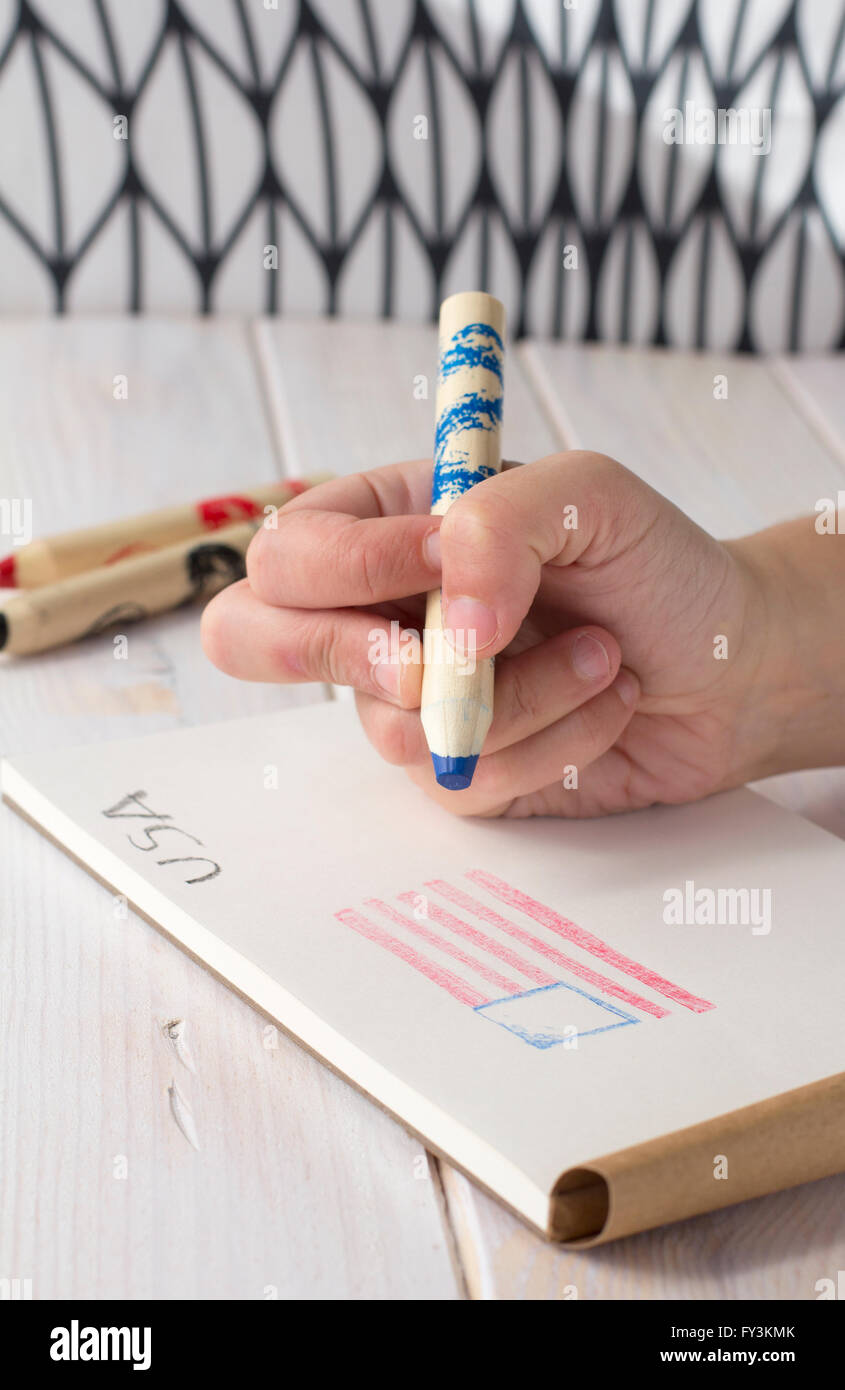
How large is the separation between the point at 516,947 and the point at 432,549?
141 millimetres

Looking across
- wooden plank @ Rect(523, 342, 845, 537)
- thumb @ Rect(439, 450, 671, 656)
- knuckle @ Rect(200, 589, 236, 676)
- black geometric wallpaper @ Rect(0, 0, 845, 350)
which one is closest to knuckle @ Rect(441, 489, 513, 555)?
thumb @ Rect(439, 450, 671, 656)

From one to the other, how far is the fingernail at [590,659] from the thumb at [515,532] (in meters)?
0.04

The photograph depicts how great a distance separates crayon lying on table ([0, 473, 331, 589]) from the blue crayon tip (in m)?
0.35

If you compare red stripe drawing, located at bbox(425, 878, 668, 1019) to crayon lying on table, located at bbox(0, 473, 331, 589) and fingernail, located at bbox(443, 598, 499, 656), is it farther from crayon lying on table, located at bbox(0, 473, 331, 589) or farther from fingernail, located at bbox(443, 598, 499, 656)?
crayon lying on table, located at bbox(0, 473, 331, 589)

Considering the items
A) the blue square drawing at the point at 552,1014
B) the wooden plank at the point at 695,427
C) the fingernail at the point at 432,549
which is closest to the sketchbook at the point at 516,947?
the blue square drawing at the point at 552,1014

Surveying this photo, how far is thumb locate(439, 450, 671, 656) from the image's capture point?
0.44 metres

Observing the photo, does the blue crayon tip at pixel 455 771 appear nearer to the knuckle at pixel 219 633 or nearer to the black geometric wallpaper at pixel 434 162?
Result: the knuckle at pixel 219 633

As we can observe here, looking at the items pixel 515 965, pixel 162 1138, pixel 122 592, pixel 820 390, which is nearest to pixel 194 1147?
pixel 162 1138

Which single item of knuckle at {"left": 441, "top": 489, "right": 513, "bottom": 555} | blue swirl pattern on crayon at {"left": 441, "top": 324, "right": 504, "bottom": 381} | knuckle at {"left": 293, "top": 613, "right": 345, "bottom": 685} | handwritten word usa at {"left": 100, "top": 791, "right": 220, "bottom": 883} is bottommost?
handwritten word usa at {"left": 100, "top": 791, "right": 220, "bottom": 883}

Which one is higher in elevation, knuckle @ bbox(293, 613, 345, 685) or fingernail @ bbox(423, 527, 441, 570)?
fingernail @ bbox(423, 527, 441, 570)

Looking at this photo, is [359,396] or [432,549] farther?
[359,396]

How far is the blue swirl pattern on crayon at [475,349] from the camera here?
0.51 m

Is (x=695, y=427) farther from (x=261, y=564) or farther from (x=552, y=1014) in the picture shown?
(x=552, y=1014)

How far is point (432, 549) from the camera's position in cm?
48
